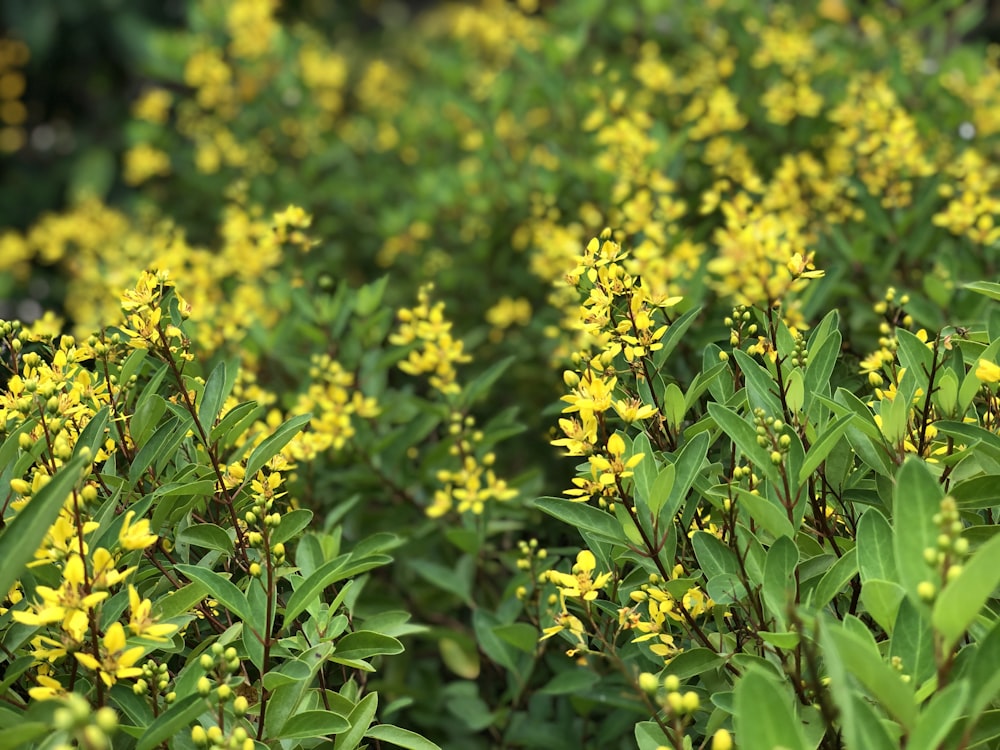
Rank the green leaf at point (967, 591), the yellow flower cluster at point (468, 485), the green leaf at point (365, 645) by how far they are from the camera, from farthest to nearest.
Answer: the yellow flower cluster at point (468, 485) < the green leaf at point (365, 645) < the green leaf at point (967, 591)

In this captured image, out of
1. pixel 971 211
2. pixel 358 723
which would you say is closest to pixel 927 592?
pixel 358 723

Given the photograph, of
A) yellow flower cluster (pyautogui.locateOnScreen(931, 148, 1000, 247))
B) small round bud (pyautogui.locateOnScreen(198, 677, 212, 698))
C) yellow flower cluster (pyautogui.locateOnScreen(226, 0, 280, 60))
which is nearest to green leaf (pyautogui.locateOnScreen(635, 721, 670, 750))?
small round bud (pyautogui.locateOnScreen(198, 677, 212, 698))

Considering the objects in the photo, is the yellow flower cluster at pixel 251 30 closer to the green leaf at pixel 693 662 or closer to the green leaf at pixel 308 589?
the green leaf at pixel 308 589

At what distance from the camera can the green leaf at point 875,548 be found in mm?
1053

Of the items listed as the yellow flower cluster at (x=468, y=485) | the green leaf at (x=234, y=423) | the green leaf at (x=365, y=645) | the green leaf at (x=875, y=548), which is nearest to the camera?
the green leaf at (x=875, y=548)

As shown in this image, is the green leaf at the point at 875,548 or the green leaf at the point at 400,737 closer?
the green leaf at the point at 875,548

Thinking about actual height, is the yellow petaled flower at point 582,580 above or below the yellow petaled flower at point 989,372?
below

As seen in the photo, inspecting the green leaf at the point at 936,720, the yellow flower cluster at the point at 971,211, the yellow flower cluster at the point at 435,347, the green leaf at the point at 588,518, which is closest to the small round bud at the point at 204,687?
Answer: the green leaf at the point at 588,518

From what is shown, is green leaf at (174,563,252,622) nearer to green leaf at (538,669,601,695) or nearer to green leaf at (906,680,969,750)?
green leaf at (538,669,601,695)

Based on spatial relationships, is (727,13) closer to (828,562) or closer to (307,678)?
(828,562)

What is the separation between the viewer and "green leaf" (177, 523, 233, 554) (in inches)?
50.6

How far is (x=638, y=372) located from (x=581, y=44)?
215 centimetres

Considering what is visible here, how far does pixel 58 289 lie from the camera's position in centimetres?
440

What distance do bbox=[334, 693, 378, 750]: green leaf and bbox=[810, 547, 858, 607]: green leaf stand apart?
0.62m
